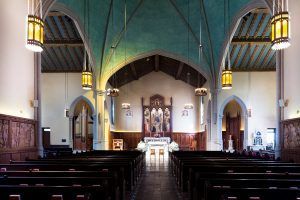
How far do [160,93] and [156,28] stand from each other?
11362 millimetres

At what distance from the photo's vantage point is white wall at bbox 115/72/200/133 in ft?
97.6

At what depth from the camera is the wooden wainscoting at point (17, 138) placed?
28.5 ft

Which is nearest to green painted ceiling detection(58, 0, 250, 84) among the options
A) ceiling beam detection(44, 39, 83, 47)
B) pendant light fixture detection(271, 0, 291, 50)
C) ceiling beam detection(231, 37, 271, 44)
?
ceiling beam detection(231, 37, 271, 44)

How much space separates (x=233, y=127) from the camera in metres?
25.7

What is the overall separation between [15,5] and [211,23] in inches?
419

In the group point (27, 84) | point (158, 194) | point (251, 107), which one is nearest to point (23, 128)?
point (27, 84)

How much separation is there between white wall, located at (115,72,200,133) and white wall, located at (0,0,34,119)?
19.2 m

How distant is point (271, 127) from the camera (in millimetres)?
21156

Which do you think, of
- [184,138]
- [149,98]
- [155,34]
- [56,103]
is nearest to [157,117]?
[149,98]

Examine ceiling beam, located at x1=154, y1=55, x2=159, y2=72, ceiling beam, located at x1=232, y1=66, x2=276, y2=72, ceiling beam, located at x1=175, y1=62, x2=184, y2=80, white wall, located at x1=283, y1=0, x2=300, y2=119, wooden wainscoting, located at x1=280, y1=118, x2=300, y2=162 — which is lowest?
wooden wainscoting, located at x1=280, y1=118, x2=300, y2=162

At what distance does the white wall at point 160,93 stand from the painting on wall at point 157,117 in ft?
1.41

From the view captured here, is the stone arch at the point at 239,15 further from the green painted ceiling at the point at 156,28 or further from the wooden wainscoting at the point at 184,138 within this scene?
the wooden wainscoting at the point at 184,138

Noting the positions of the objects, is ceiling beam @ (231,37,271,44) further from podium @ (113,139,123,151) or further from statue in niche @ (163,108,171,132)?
podium @ (113,139,123,151)

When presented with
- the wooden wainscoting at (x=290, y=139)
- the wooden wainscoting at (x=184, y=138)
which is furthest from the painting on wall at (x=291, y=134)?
the wooden wainscoting at (x=184, y=138)
